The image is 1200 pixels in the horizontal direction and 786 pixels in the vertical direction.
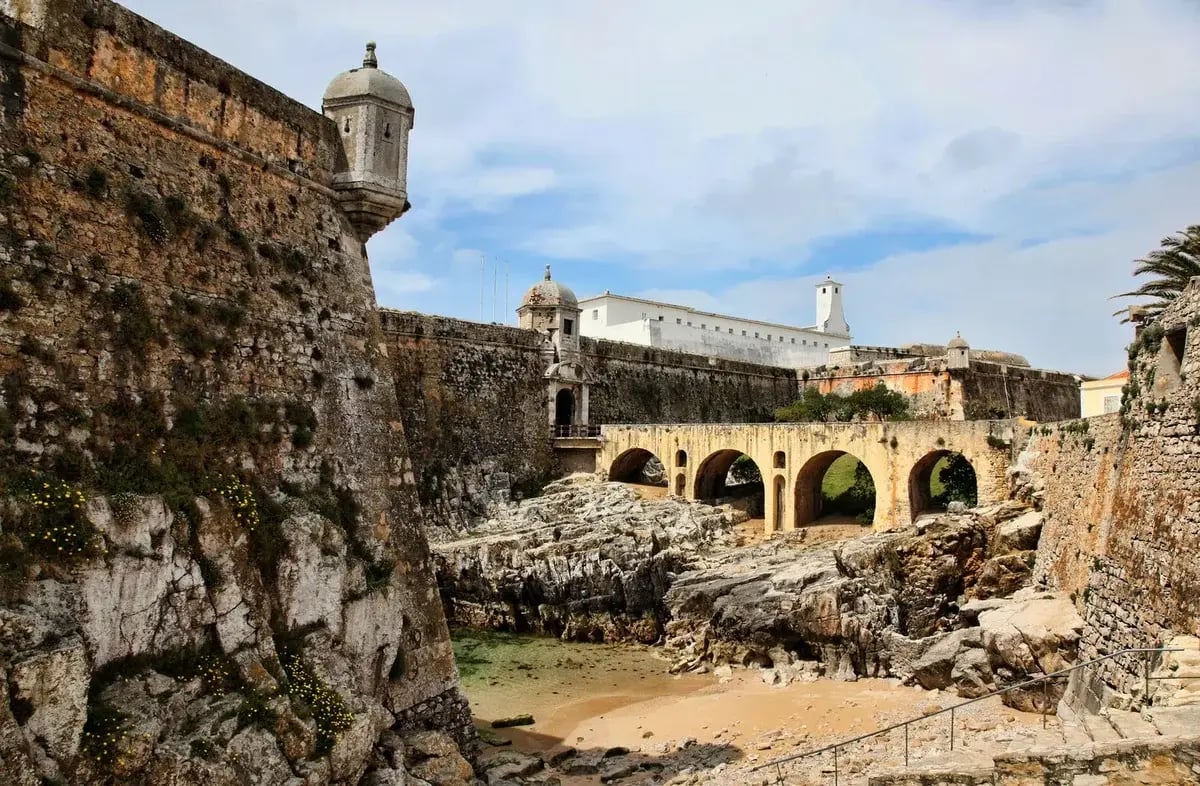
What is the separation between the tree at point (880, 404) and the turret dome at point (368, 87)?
29338 millimetres

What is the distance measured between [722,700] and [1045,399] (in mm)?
32331

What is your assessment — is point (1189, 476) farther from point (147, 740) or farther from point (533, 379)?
point (533, 379)

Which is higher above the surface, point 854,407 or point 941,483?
point 854,407

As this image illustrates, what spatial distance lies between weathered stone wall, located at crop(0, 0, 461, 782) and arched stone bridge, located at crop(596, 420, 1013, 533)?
16.7 meters

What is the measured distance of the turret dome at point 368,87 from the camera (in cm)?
1347

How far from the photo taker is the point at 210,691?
359 inches

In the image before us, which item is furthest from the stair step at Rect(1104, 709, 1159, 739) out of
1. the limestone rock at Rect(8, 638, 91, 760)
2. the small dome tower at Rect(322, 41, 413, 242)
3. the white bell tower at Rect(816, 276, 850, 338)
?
the white bell tower at Rect(816, 276, 850, 338)

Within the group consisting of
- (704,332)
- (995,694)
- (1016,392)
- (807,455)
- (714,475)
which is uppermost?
(704,332)

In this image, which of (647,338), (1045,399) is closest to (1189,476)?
(1045,399)

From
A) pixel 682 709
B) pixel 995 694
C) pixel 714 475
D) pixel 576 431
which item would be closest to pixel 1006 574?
pixel 995 694

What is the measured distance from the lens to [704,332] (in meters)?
55.9

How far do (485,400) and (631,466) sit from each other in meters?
6.36

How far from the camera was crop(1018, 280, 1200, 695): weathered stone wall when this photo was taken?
10.0 meters

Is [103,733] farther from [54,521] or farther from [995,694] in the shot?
[995,694]
